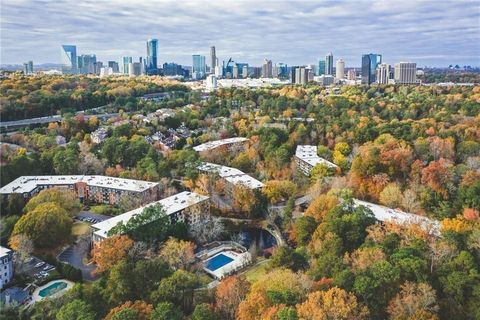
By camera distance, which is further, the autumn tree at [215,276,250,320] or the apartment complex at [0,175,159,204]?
the apartment complex at [0,175,159,204]

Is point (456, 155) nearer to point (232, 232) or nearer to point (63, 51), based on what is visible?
point (232, 232)

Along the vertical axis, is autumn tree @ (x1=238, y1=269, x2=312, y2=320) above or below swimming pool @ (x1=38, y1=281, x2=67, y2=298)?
above

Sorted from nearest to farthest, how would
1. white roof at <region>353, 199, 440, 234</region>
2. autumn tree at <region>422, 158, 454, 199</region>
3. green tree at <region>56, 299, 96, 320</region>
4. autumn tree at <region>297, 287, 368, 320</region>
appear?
autumn tree at <region>297, 287, 368, 320</region>
green tree at <region>56, 299, 96, 320</region>
white roof at <region>353, 199, 440, 234</region>
autumn tree at <region>422, 158, 454, 199</region>

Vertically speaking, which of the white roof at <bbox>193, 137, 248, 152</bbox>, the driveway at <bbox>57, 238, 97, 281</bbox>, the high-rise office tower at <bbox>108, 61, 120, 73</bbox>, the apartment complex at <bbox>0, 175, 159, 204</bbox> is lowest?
the driveway at <bbox>57, 238, 97, 281</bbox>

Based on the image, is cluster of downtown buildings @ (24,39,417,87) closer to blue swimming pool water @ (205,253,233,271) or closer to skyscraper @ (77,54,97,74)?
skyscraper @ (77,54,97,74)

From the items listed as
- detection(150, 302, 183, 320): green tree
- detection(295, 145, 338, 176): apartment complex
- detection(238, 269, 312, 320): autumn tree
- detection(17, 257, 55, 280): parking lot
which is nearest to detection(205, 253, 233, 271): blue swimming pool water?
detection(238, 269, 312, 320): autumn tree

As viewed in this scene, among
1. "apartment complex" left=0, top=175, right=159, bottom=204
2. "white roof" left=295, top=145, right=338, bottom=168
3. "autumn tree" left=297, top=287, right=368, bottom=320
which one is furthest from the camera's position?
"white roof" left=295, top=145, right=338, bottom=168
